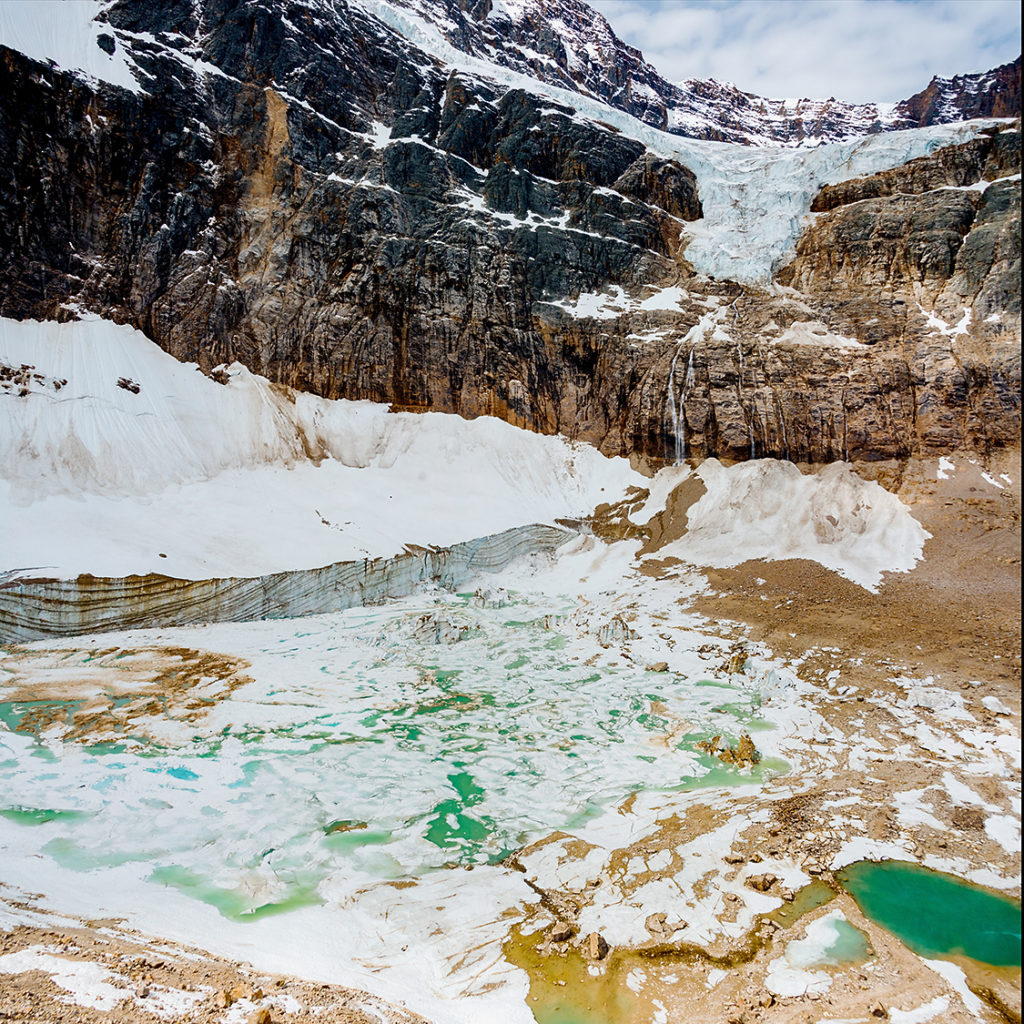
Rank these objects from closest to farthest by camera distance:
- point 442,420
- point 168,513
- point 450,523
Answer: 1. point 168,513
2. point 450,523
3. point 442,420

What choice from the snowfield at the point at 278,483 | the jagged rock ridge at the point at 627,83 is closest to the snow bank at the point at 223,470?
the snowfield at the point at 278,483

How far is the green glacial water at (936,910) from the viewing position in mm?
2119

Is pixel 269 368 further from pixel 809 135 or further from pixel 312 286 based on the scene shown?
pixel 809 135

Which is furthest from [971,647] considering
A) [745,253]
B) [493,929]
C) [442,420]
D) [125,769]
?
[745,253]

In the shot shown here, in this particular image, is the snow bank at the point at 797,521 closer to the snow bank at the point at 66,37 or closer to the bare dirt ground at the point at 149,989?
the bare dirt ground at the point at 149,989

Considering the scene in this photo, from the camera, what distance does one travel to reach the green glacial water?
2.12 metres

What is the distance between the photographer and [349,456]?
2477cm

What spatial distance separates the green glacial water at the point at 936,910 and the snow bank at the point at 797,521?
35.4ft

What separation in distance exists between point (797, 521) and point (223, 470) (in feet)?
65.0

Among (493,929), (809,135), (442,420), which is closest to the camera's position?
(493,929)

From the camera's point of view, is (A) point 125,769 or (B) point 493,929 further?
(A) point 125,769

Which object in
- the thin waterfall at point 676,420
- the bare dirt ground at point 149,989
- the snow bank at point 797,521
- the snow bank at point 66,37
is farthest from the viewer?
the thin waterfall at point 676,420

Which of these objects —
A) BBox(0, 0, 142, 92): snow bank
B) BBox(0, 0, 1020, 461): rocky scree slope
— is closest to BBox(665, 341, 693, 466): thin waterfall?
BBox(0, 0, 1020, 461): rocky scree slope

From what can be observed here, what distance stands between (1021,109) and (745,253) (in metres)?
31.0
